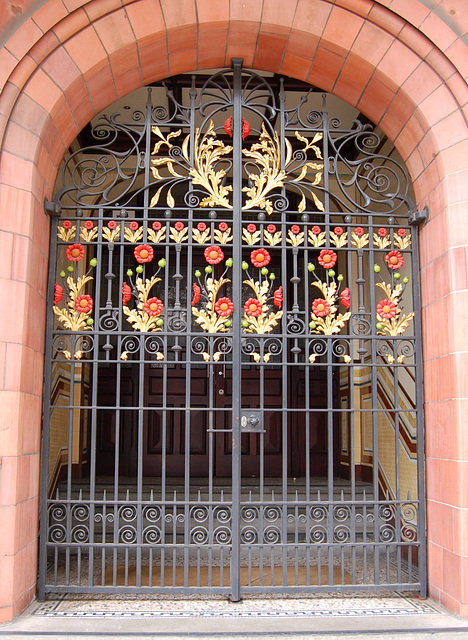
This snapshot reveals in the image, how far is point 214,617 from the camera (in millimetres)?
3414

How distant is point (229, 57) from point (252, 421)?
259 cm

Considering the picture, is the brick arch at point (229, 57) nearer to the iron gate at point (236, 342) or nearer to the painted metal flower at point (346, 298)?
the iron gate at point (236, 342)

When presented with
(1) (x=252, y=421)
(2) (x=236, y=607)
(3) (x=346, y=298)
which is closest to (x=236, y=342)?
(1) (x=252, y=421)

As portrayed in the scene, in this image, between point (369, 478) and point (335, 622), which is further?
point (369, 478)

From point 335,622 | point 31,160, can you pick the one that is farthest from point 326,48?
point 335,622

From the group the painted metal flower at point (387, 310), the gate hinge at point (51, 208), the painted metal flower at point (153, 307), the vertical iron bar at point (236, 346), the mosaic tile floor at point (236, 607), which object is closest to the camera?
the mosaic tile floor at point (236, 607)

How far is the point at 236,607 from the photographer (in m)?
3.57

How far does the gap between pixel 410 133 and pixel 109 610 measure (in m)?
3.69

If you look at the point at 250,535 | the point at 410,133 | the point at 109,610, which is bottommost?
the point at 109,610

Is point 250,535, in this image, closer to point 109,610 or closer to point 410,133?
point 109,610

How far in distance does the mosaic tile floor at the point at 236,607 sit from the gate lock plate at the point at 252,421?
3.56 feet

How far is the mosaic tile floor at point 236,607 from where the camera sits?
136 inches

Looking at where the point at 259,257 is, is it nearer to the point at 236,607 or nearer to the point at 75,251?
the point at 75,251

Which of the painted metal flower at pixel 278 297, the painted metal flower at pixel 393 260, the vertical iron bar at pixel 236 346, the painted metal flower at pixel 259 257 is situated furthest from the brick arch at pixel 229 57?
the painted metal flower at pixel 259 257
